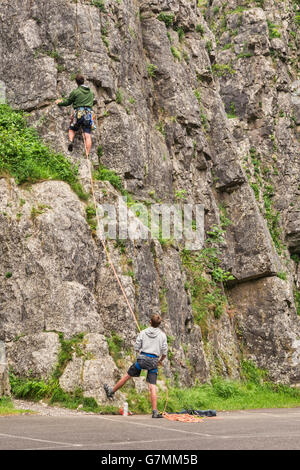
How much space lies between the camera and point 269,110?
96.0ft

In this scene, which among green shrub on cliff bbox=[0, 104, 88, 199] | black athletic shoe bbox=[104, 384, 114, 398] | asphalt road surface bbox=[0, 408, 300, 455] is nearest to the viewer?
asphalt road surface bbox=[0, 408, 300, 455]

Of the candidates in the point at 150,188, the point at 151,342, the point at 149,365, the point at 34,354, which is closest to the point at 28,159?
the point at 150,188

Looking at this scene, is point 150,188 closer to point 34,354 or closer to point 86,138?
point 86,138

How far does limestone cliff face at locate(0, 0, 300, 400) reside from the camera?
12203 millimetres

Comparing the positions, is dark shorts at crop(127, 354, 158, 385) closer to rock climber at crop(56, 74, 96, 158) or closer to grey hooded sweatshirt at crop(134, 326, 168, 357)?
grey hooded sweatshirt at crop(134, 326, 168, 357)

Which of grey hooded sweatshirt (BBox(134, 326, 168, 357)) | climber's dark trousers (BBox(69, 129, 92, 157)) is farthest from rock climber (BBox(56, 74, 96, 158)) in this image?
grey hooded sweatshirt (BBox(134, 326, 168, 357))

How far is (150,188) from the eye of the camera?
18.0m

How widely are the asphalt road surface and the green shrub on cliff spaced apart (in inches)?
278

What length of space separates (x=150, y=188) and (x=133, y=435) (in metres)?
12.1

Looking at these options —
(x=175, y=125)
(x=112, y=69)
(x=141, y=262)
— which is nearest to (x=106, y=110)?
(x=112, y=69)

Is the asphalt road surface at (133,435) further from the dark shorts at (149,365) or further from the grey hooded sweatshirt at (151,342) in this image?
the grey hooded sweatshirt at (151,342)

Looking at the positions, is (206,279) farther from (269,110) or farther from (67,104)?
(269,110)

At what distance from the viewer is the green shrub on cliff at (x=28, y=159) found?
13.9m
